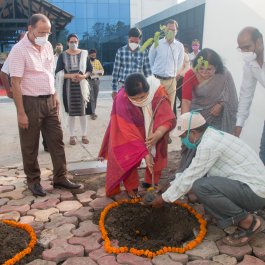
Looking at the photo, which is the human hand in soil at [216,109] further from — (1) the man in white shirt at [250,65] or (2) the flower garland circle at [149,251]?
(2) the flower garland circle at [149,251]

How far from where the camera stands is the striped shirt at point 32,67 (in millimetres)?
3039

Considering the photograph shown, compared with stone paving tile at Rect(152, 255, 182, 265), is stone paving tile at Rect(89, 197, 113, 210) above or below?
above

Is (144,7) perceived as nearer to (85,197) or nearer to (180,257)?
(85,197)

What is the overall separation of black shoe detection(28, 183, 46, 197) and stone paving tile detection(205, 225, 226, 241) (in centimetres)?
164

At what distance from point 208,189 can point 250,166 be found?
34 cm

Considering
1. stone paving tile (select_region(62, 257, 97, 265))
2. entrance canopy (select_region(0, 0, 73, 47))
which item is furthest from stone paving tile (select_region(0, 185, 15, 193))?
entrance canopy (select_region(0, 0, 73, 47))

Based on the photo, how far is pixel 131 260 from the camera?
234 centimetres

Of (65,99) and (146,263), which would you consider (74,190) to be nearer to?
(146,263)

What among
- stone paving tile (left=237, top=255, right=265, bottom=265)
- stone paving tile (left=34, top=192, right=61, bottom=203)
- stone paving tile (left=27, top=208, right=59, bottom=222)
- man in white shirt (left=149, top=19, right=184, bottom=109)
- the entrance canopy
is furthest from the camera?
the entrance canopy

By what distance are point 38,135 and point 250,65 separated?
206cm

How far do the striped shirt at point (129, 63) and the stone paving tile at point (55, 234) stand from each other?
2.80m

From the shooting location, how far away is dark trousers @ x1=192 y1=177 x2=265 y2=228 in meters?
2.43

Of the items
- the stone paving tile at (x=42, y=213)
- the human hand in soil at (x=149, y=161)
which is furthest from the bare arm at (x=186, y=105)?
the stone paving tile at (x=42, y=213)

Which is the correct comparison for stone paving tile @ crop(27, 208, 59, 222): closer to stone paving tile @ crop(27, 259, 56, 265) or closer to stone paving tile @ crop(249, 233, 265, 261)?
stone paving tile @ crop(27, 259, 56, 265)
